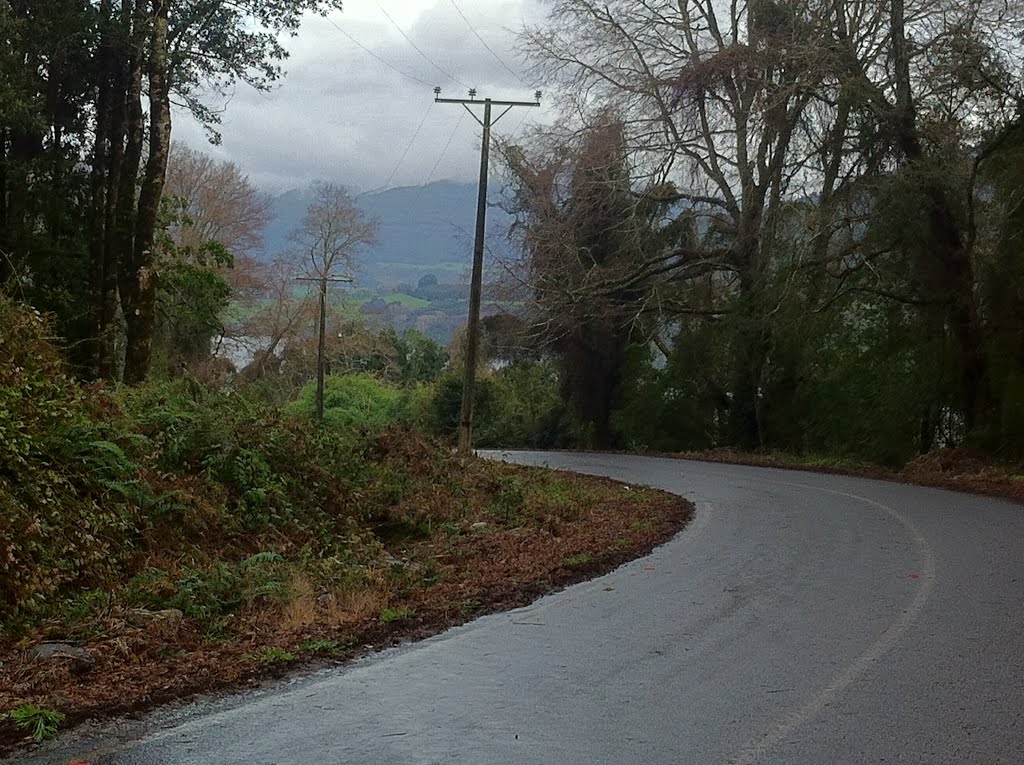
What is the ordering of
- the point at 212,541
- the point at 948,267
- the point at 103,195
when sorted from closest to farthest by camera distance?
the point at 212,541
the point at 103,195
the point at 948,267

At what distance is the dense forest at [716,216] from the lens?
2288 centimetres

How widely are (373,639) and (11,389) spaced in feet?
16.2

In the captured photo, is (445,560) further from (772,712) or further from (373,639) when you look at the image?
(772,712)

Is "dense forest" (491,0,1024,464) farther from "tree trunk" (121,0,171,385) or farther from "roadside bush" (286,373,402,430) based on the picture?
"roadside bush" (286,373,402,430)

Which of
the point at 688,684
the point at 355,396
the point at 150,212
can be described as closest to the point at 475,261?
the point at 150,212

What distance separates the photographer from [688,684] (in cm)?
684

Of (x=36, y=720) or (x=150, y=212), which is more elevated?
(x=150, y=212)

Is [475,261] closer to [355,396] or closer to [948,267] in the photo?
[948,267]

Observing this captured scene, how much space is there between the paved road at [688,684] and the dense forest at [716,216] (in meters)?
9.36

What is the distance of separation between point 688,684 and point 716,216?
31.4 metres

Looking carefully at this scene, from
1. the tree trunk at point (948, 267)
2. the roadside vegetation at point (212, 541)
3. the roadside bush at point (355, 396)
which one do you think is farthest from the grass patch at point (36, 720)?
the roadside bush at point (355, 396)

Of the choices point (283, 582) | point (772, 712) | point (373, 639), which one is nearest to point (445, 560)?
point (283, 582)

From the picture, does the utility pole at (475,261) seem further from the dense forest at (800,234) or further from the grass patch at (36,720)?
the grass patch at (36,720)

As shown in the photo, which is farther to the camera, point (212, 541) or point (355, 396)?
point (355, 396)
